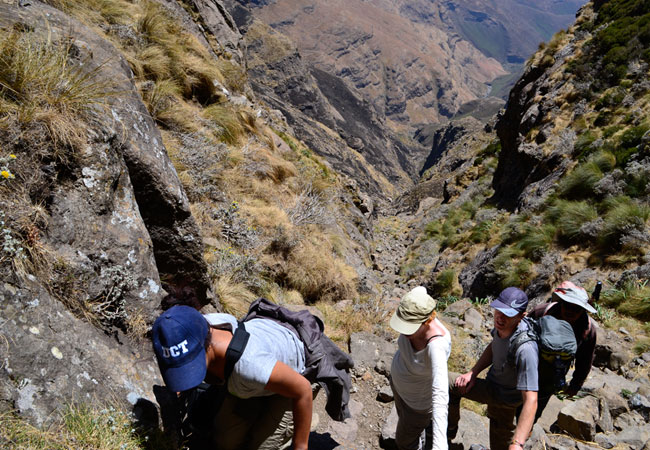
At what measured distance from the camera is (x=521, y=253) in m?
8.06

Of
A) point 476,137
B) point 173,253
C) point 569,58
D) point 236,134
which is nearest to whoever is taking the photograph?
point 173,253

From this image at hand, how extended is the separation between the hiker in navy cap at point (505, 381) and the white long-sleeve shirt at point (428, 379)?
0.44 meters

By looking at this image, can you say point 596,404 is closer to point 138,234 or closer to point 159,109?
point 138,234

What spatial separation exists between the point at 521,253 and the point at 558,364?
247 inches

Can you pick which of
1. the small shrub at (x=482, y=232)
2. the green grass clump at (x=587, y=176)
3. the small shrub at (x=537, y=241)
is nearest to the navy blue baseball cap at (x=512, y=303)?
the small shrub at (x=537, y=241)

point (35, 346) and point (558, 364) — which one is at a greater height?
point (558, 364)

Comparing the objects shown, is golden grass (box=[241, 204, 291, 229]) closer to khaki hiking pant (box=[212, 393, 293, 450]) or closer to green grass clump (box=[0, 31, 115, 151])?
green grass clump (box=[0, 31, 115, 151])

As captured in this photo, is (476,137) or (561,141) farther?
(476,137)

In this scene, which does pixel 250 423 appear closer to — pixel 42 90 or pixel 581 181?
pixel 42 90

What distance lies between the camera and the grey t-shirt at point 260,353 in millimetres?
1812

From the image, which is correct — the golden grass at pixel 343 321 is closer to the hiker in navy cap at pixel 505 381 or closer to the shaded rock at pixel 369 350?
the shaded rock at pixel 369 350

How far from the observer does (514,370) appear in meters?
2.67

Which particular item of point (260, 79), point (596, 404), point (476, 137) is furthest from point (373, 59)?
point (596, 404)

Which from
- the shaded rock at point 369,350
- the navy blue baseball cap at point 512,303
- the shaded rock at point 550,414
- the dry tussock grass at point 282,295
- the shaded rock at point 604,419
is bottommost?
the dry tussock grass at point 282,295
